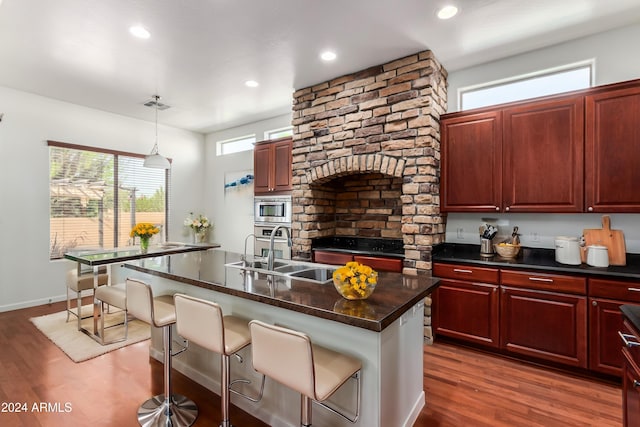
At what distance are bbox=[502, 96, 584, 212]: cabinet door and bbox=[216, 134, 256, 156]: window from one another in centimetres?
433

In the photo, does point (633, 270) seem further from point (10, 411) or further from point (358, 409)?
point (10, 411)

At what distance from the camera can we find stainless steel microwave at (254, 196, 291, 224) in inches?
175

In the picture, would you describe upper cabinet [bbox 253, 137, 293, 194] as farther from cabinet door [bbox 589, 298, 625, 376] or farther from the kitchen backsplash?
cabinet door [bbox 589, 298, 625, 376]

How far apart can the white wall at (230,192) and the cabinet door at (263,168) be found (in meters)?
0.84

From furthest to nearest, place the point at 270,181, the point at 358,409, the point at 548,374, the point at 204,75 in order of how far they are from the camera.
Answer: the point at 270,181 < the point at 204,75 < the point at 548,374 < the point at 358,409

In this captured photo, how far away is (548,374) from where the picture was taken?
2633 millimetres

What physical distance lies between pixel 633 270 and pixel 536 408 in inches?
53.0

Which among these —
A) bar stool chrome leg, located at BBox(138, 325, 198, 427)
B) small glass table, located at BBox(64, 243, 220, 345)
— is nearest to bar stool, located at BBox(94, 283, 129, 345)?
small glass table, located at BBox(64, 243, 220, 345)

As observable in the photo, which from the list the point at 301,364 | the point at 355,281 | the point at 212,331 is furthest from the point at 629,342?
the point at 212,331

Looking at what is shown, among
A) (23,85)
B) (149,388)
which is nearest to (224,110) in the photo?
(23,85)

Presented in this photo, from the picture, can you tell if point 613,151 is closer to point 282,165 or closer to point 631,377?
point 631,377

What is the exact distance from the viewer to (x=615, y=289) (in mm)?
2391

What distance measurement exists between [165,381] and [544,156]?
3652mm

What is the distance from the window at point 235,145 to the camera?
602 centimetres
